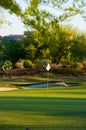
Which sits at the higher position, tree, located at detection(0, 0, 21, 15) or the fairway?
tree, located at detection(0, 0, 21, 15)

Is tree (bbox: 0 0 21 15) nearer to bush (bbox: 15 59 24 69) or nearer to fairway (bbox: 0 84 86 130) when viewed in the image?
fairway (bbox: 0 84 86 130)

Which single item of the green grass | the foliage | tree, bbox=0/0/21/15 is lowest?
the foliage

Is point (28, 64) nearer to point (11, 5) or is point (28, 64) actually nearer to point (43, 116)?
point (43, 116)

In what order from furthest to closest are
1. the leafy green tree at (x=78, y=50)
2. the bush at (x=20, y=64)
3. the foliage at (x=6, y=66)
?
1. the leafy green tree at (x=78, y=50)
2. the bush at (x=20, y=64)
3. the foliage at (x=6, y=66)

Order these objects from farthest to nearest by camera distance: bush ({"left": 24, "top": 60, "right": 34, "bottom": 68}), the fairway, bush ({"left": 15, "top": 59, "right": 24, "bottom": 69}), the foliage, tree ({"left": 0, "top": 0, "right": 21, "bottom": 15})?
bush ({"left": 24, "top": 60, "right": 34, "bottom": 68}) → bush ({"left": 15, "top": 59, "right": 24, "bottom": 69}) → the foliage → the fairway → tree ({"left": 0, "top": 0, "right": 21, "bottom": 15})

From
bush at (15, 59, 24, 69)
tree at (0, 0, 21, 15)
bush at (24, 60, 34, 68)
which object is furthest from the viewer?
bush at (24, 60, 34, 68)

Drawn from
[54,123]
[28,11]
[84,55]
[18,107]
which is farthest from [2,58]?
[28,11]

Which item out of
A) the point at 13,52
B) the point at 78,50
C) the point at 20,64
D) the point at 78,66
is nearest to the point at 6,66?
the point at 20,64

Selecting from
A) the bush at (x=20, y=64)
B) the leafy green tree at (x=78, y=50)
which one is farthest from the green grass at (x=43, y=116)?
the leafy green tree at (x=78, y=50)

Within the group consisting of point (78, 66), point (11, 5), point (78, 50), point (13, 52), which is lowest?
point (78, 66)

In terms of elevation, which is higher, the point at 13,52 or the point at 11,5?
the point at 11,5

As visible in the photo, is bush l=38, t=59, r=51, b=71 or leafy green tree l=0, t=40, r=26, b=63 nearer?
bush l=38, t=59, r=51, b=71

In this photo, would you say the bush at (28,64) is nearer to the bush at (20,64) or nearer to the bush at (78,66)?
the bush at (20,64)

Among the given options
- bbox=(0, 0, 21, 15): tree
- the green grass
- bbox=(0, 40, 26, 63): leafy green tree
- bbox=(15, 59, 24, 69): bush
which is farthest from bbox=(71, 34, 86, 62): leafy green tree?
bbox=(0, 0, 21, 15): tree
